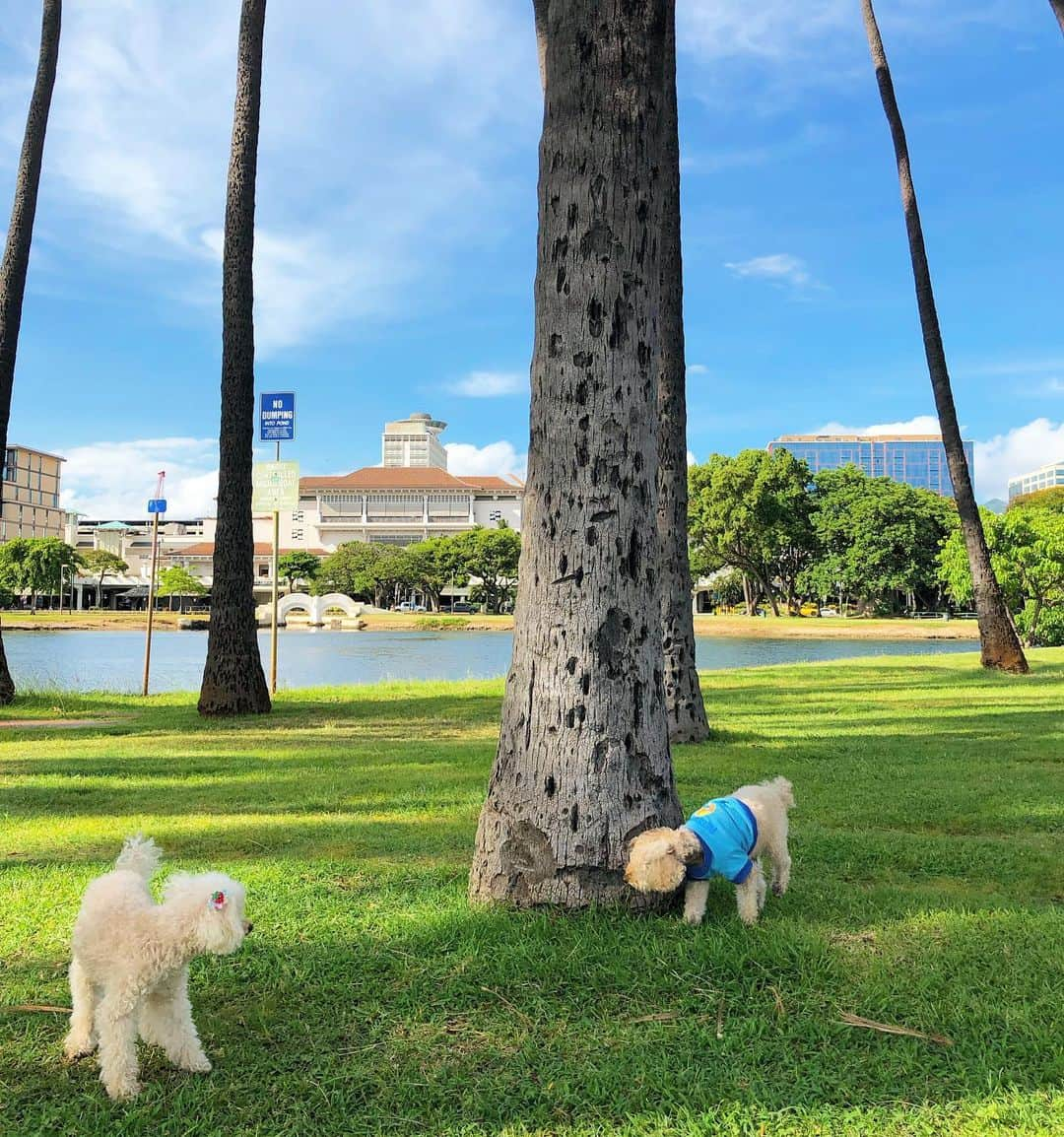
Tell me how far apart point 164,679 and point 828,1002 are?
16.9m

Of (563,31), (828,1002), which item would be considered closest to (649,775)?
(828,1002)

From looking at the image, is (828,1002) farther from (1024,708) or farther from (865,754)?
(1024,708)

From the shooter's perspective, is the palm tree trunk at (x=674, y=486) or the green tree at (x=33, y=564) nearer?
the palm tree trunk at (x=674, y=486)

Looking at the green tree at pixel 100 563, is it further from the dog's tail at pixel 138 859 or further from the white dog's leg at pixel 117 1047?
the white dog's leg at pixel 117 1047

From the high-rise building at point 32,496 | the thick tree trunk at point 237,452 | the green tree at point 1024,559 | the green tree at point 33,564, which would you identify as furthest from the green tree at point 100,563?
the thick tree trunk at point 237,452

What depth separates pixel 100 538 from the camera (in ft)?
378

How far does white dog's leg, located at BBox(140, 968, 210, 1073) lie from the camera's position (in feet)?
8.26

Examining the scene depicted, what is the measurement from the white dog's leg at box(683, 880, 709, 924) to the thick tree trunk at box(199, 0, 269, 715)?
8020 millimetres

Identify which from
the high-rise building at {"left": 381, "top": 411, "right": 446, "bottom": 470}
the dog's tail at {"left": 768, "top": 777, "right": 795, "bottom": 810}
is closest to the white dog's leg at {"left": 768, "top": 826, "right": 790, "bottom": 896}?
the dog's tail at {"left": 768, "top": 777, "right": 795, "bottom": 810}

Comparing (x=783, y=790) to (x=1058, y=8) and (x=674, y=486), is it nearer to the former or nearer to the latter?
(x=674, y=486)

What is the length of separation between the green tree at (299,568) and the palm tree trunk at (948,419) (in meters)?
70.2

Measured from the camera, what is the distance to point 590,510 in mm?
3758

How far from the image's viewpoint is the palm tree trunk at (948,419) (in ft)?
51.0

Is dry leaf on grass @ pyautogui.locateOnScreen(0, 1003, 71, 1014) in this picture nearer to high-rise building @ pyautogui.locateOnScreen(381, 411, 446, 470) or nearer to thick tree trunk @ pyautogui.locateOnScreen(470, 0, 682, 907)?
thick tree trunk @ pyautogui.locateOnScreen(470, 0, 682, 907)
